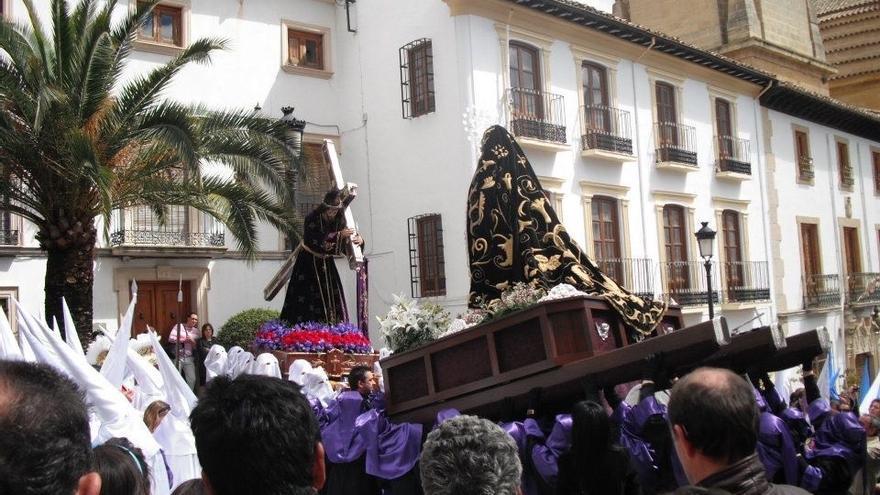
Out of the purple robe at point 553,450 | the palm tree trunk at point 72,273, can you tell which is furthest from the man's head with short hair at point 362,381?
the palm tree trunk at point 72,273

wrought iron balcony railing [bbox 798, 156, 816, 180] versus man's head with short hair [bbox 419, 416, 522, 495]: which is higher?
wrought iron balcony railing [bbox 798, 156, 816, 180]

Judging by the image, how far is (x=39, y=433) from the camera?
1778 millimetres

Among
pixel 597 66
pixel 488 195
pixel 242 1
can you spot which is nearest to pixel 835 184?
pixel 597 66

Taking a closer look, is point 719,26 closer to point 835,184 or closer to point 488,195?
point 835,184

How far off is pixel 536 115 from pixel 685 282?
6.44m

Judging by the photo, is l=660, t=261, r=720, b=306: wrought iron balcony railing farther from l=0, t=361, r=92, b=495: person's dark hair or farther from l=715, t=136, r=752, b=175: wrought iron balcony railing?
l=0, t=361, r=92, b=495: person's dark hair

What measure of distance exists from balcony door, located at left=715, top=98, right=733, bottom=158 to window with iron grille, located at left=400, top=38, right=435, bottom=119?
30.7 feet

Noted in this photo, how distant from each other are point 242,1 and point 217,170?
3.88 m

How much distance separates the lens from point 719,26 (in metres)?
29.6

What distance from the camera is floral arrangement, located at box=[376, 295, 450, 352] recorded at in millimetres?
7121

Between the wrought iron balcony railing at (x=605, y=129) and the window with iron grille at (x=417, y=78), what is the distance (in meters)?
3.70

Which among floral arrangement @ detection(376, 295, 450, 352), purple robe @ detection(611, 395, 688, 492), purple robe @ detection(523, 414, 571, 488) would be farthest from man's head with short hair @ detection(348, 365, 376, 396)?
purple robe @ detection(611, 395, 688, 492)

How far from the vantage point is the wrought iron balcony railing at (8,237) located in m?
16.5

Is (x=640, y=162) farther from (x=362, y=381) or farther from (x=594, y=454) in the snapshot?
(x=594, y=454)
